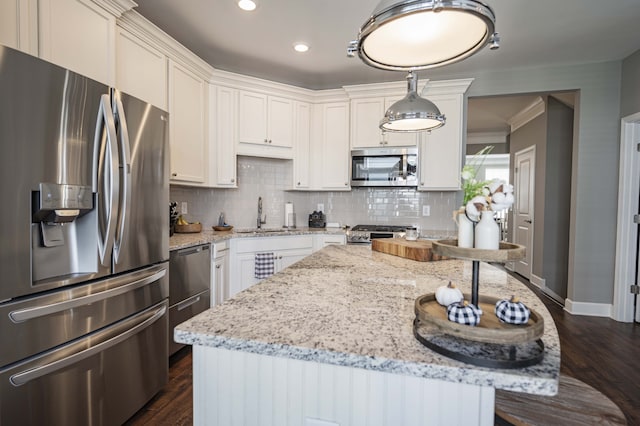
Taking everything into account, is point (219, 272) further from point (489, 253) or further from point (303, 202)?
point (489, 253)

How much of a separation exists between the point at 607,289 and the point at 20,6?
525cm

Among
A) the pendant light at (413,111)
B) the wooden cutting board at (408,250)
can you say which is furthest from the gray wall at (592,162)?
the wooden cutting board at (408,250)

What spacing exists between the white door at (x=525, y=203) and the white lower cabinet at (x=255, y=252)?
12.0ft

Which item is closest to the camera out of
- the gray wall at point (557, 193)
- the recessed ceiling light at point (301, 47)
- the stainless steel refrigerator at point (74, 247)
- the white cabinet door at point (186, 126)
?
the stainless steel refrigerator at point (74, 247)

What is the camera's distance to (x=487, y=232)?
82cm

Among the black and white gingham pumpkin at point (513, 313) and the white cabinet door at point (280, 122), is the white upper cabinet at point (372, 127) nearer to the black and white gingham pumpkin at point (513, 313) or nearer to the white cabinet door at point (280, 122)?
the white cabinet door at point (280, 122)

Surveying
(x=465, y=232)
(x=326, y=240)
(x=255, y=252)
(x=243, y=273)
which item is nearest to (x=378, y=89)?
(x=326, y=240)

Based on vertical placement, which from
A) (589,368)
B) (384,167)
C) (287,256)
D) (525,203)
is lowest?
(589,368)

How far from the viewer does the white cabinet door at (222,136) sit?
3390 millimetres

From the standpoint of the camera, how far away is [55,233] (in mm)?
1350

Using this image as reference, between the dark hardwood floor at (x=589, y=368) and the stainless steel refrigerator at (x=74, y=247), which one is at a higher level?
the stainless steel refrigerator at (x=74, y=247)

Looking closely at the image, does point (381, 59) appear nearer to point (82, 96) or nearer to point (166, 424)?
point (82, 96)

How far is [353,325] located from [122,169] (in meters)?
1.43

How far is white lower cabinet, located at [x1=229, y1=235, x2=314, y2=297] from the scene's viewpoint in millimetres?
3197
